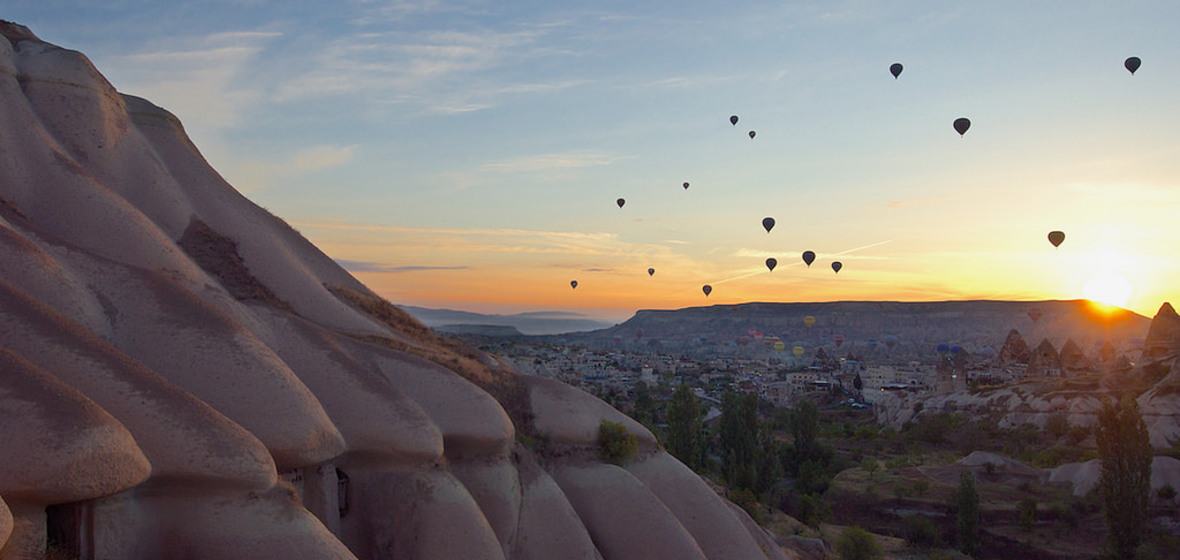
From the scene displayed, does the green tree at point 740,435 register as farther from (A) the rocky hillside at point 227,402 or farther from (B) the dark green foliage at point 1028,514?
(A) the rocky hillside at point 227,402

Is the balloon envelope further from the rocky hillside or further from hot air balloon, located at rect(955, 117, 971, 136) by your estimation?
the rocky hillside

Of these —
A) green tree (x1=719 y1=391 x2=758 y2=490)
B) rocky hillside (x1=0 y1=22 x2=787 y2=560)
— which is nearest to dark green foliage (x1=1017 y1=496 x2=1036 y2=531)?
green tree (x1=719 y1=391 x2=758 y2=490)

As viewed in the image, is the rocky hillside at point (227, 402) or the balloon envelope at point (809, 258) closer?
the rocky hillside at point (227, 402)

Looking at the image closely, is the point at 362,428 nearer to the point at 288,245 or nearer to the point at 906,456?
the point at 288,245

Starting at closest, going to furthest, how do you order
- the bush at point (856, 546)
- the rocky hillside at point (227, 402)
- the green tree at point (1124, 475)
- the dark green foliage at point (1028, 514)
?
1. the rocky hillside at point (227, 402)
2. the bush at point (856, 546)
3. the green tree at point (1124, 475)
4. the dark green foliage at point (1028, 514)

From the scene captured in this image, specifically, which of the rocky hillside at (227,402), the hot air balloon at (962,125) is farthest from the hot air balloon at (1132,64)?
the rocky hillside at (227,402)

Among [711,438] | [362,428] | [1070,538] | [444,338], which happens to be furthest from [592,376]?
[362,428]

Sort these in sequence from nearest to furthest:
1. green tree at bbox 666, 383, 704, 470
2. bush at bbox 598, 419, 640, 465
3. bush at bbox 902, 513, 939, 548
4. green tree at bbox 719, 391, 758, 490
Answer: bush at bbox 598, 419, 640, 465 → bush at bbox 902, 513, 939, 548 → green tree at bbox 666, 383, 704, 470 → green tree at bbox 719, 391, 758, 490
